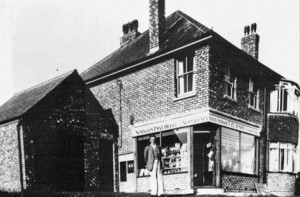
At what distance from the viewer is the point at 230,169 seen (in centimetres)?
1445

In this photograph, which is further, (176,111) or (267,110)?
(267,110)

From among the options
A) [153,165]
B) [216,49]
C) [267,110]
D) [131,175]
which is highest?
[216,49]

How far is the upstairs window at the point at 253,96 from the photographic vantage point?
656 inches

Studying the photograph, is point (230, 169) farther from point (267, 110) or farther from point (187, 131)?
point (267, 110)

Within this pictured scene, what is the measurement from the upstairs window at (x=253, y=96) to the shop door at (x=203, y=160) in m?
4.10

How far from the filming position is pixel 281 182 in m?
18.0

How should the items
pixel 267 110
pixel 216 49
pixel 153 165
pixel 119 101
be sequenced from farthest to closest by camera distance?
1. pixel 267 110
2. pixel 119 101
3. pixel 216 49
4. pixel 153 165

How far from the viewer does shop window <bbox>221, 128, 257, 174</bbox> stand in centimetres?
1415

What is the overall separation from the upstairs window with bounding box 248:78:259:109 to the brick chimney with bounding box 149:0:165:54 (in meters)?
5.28

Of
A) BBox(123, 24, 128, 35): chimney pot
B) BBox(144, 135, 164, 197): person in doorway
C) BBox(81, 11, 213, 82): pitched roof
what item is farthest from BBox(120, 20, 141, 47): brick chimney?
BBox(144, 135, 164, 197): person in doorway

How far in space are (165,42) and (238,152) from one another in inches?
238

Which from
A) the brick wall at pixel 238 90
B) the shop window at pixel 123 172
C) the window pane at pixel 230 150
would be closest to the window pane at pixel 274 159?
the brick wall at pixel 238 90

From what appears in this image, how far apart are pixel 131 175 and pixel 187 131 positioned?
411 cm

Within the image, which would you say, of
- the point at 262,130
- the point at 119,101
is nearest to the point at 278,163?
the point at 262,130
